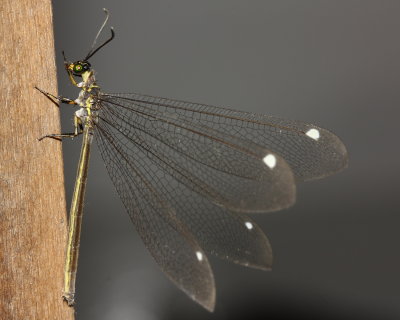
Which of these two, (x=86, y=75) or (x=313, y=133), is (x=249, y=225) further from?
(x=86, y=75)

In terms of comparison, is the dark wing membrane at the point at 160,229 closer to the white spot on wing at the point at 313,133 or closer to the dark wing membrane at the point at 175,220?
the dark wing membrane at the point at 175,220

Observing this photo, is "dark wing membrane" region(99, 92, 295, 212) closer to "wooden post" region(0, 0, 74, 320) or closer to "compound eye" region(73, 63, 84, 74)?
"compound eye" region(73, 63, 84, 74)

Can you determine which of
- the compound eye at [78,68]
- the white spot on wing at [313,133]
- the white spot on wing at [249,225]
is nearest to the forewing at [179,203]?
the white spot on wing at [249,225]

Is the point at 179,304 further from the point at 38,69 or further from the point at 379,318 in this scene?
the point at 38,69

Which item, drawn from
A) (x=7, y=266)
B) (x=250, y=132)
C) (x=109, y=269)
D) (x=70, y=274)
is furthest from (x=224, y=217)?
(x=109, y=269)

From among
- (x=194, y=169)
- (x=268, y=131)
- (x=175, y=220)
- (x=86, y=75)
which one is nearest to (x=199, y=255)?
(x=175, y=220)

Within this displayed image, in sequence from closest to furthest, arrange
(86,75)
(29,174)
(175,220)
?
(29,174) → (175,220) → (86,75)
